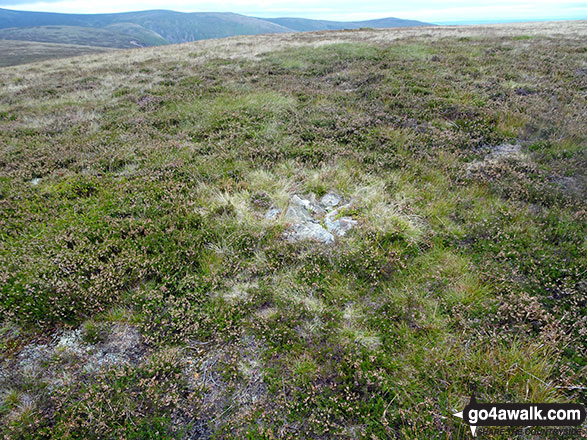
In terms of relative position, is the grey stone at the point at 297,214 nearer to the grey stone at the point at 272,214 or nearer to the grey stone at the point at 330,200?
the grey stone at the point at 272,214

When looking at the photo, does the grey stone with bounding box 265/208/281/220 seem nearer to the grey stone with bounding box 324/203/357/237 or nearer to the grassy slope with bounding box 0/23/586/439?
the grassy slope with bounding box 0/23/586/439

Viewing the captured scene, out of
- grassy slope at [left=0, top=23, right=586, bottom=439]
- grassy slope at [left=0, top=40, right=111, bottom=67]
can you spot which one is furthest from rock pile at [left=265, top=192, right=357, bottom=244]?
grassy slope at [left=0, top=40, right=111, bottom=67]

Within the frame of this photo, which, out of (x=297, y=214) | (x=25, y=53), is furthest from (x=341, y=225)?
(x=25, y=53)

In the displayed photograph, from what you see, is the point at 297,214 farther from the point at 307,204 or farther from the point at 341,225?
the point at 341,225

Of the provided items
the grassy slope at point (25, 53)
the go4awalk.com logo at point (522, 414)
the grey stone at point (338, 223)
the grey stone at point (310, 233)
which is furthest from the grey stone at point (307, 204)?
the grassy slope at point (25, 53)

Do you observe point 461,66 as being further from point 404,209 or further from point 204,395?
point 204,395

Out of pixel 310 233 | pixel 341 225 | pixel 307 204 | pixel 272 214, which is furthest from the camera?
pixel 307 204
